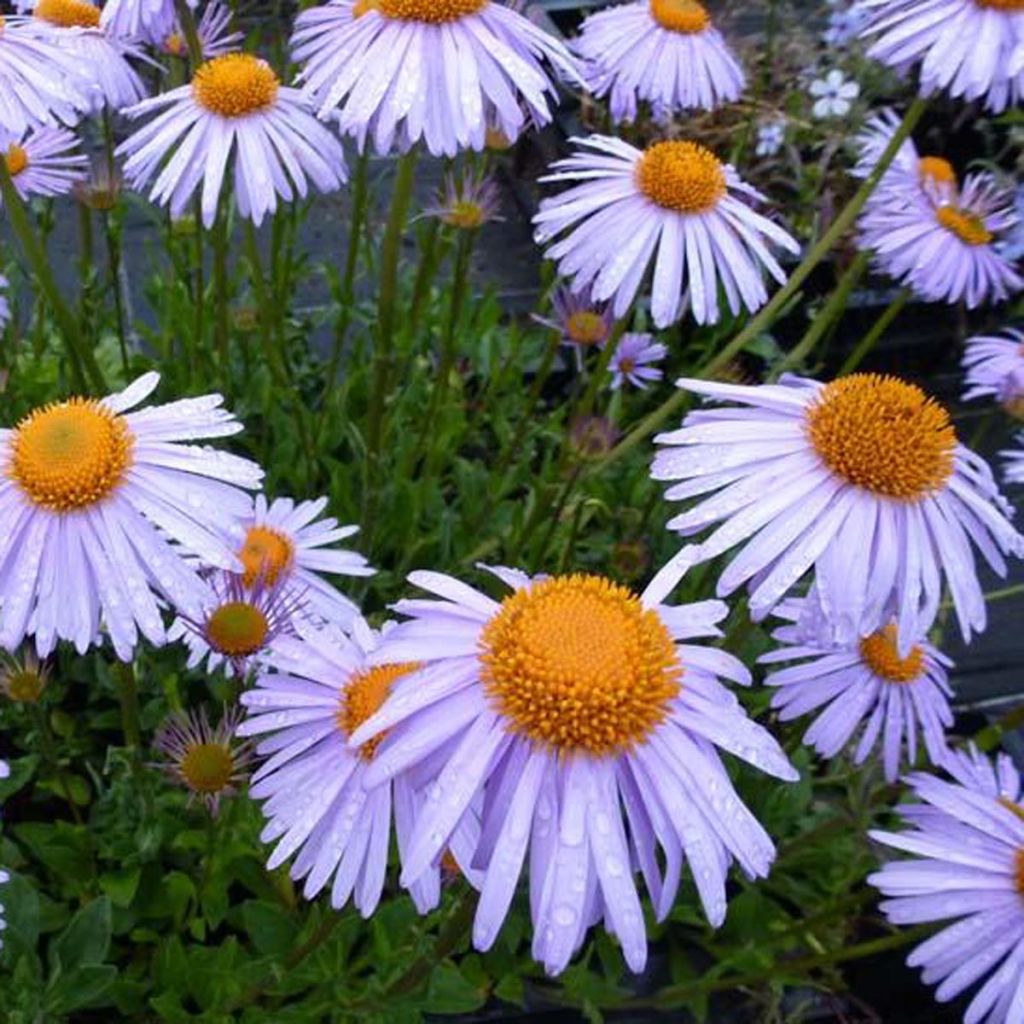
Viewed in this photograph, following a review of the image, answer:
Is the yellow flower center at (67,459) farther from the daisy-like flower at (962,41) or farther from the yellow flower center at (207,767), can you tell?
the daisy-like flower at (962,41)

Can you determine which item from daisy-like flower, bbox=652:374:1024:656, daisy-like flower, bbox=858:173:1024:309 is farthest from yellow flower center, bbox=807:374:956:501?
daisy-like flower, bbox=858:173:1024:309

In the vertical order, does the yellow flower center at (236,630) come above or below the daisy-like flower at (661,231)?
below

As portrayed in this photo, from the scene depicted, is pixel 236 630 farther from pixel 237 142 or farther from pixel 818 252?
pixel 818 252

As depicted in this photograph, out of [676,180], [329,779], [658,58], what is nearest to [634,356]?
[658,58]

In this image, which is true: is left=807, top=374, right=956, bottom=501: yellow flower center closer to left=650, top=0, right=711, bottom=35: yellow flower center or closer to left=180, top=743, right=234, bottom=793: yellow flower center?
left=180, top=743, right=234, bottom=793: yellow flower center

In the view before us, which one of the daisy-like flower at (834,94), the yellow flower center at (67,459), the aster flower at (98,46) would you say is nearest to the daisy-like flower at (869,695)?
the yellow flower center at (67,459)

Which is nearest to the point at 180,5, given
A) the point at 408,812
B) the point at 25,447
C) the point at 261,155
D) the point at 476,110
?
the point at 261,155
